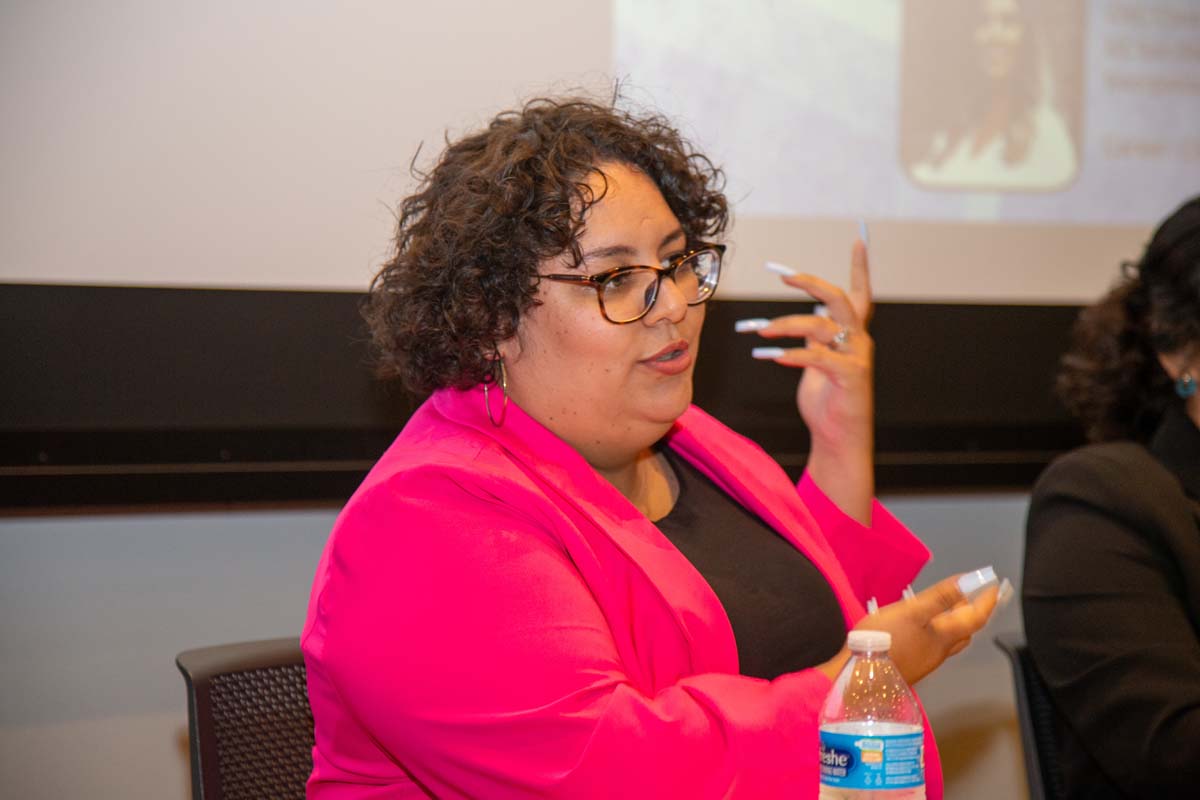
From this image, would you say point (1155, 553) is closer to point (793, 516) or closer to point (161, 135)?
point (793, 516)

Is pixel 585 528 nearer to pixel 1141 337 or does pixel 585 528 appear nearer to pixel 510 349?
pixel 510 349

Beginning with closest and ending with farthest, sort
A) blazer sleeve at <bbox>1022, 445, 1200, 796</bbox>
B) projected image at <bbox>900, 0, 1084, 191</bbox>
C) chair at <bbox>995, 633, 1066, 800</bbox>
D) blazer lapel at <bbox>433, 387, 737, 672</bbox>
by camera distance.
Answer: blazer lapel at <bbox>433, 387, 737, 672</bbox>, blazer sleeve at <bbox>1022, 445, 1200, 796</bbox>, chair at <bbox>995, 633, 1066, 800</bbox>, projected image at <bbox>900, 0, 1084, 191</bbox>

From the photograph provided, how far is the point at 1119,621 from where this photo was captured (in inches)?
68.7

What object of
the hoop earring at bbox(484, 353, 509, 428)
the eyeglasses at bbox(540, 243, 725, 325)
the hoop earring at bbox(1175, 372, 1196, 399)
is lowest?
the hoop earring at bbox(1175, 372, 1196, 399)

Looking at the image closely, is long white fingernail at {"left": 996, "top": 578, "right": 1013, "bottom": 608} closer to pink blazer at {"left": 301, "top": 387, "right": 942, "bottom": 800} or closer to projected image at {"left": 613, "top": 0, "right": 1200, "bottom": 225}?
pink blazer at {"left": 301, "top": 387, "right": 942, "bottom": 800}

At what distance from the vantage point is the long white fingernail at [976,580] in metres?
1.18

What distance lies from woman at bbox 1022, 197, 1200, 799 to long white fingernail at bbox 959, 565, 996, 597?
64cm

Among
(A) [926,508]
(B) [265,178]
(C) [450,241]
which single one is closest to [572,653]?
(C) [450,241]

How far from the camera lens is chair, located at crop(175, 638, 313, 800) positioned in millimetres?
1479

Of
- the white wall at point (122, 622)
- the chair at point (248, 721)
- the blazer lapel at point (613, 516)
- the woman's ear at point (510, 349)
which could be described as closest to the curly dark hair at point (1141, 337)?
the blazer lapel at point (613, 516)

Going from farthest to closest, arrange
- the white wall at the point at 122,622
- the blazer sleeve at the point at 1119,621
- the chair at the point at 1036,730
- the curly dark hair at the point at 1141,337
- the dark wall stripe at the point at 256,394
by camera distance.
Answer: the white wall at the point at 122,622 < the dark wall stripe at the point at 256,394 < the curly dark hair at the point at 1141,337 < the chair at the point at 1036,730 < the blazer sleeve at the point at 1119,621

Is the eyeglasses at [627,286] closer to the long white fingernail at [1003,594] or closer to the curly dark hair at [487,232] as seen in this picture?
the curly dark hair at [487,232]

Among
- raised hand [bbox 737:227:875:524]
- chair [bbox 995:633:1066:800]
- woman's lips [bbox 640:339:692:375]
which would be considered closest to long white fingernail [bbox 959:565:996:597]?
woman's lips [bbox 640:339:692:375]

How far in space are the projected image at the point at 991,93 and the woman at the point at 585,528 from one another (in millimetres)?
1027
